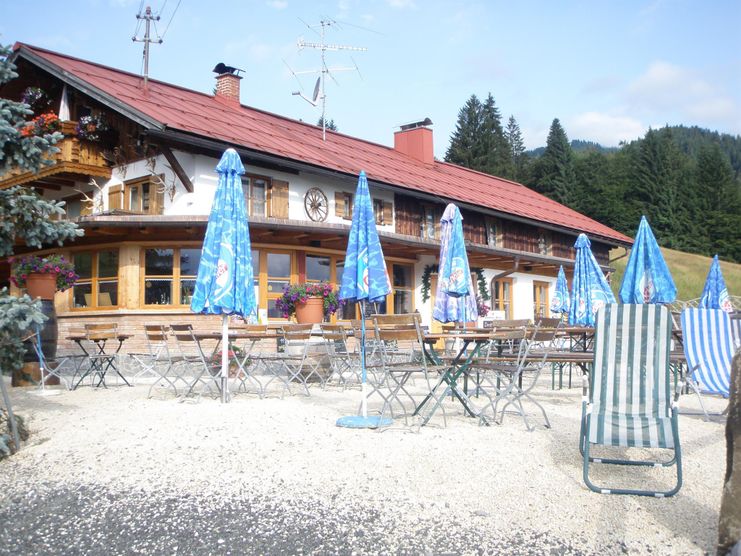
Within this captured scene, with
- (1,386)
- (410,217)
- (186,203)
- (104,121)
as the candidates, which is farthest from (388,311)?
(1,386)

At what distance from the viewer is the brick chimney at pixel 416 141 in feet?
80.9

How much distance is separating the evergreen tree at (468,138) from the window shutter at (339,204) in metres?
34.2

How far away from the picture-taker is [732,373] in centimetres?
319

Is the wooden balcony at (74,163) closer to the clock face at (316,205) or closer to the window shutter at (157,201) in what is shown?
the window shutter at (157,201)

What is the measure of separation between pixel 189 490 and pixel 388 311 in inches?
539

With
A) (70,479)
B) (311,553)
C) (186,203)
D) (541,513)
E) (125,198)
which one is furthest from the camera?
(125,198)

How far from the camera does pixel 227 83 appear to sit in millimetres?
19703

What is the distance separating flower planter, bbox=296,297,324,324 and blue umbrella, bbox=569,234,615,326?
4523mm

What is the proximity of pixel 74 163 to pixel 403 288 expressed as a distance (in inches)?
325

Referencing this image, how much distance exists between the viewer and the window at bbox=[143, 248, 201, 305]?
14.0m

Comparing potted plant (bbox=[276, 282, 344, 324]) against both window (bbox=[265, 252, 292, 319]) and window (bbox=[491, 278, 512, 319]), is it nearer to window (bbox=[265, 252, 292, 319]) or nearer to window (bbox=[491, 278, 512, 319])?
window (bbox=[265, 252, 292, 319])

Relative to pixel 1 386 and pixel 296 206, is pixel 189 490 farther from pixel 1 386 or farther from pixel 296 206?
pixel 296 206

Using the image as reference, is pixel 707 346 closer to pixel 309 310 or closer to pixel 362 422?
pixel 362 422

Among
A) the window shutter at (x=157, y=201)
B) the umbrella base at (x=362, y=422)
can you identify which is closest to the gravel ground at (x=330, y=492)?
the umbrella base at (x=362, y=422)
